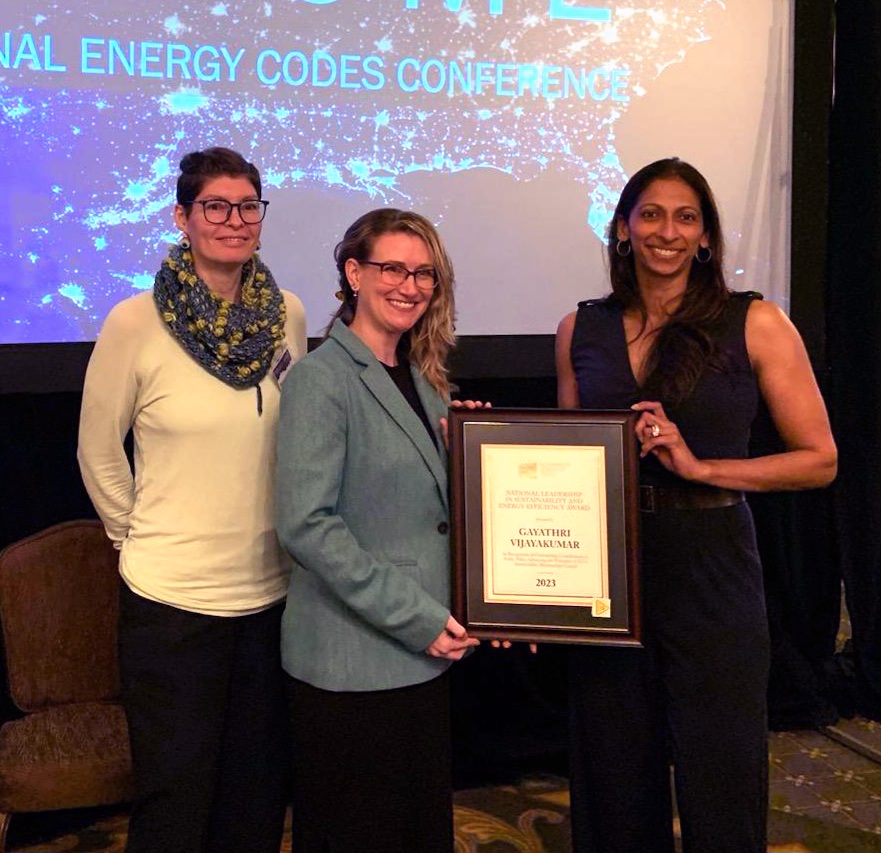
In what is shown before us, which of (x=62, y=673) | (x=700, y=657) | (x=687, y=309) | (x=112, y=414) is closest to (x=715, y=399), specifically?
(x=687, y=309)

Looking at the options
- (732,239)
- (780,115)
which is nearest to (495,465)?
(732,239)

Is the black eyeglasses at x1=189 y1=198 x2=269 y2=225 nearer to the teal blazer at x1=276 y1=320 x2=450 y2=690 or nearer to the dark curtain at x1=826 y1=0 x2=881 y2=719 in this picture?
the teal blazer at x1=276 y1=320 x2=450 y2=690

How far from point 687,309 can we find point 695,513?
42cm

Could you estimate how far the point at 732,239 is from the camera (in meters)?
3.36

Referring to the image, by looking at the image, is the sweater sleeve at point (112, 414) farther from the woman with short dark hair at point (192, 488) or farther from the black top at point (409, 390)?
the black top at point (409, 390)

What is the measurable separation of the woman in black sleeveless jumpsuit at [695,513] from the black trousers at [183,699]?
68 cm

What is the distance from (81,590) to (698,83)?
253 centimetres

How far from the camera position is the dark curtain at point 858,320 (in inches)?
132

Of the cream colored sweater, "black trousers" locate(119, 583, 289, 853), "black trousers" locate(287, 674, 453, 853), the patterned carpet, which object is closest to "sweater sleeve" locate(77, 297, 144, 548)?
the cream colored sweater

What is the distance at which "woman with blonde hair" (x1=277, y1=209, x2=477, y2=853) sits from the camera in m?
1.65

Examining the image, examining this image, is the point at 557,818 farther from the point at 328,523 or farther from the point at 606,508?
the point at 328,523

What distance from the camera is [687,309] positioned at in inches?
77.6

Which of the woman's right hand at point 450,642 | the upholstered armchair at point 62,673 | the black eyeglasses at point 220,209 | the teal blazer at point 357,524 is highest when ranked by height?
the black eyeglasses at point 220,209

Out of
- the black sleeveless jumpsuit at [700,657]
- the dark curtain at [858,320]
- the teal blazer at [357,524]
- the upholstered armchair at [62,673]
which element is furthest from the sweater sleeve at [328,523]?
the dark curtain at [858,320]
